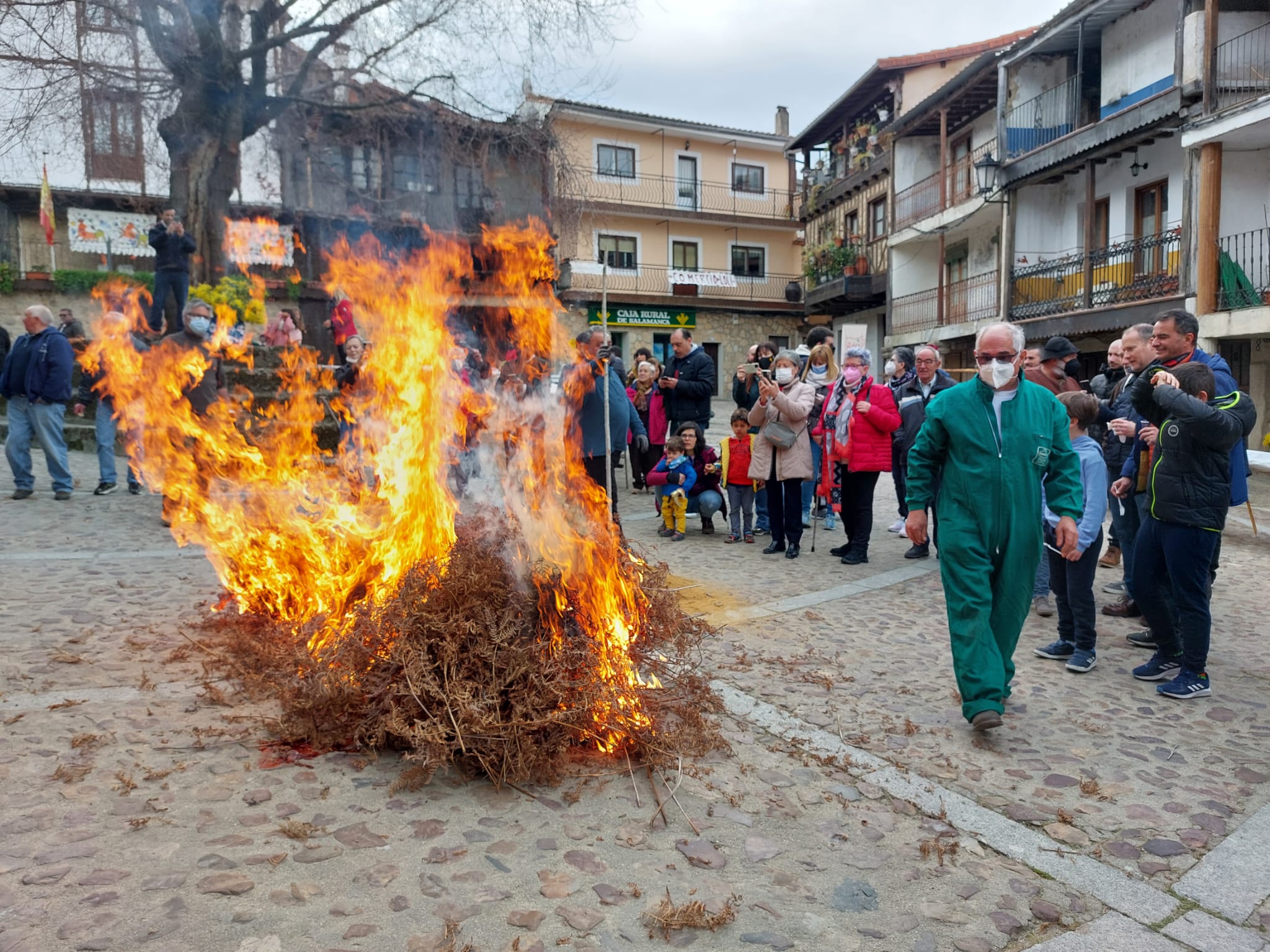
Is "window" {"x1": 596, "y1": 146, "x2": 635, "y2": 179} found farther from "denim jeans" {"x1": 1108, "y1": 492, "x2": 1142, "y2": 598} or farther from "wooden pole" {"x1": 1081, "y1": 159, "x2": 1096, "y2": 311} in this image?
"denim jeans" {"x1": 1108, "y1": 492, "x2": 1142, "y2": 598}

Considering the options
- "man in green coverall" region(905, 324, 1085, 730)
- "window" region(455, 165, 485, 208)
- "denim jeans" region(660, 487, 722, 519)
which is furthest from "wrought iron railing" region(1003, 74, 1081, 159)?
"man in green coverall" region(905, 324, 1085, 730)

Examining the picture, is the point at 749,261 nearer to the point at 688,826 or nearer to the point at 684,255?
the point at 684,255

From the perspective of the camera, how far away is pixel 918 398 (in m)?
8.48

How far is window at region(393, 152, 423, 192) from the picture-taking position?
17828mm

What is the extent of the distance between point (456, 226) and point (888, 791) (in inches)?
695

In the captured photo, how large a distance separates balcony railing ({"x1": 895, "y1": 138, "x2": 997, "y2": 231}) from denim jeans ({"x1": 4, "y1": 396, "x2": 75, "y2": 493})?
2270 centimetres

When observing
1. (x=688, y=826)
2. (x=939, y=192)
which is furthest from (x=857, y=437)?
(x=939, y=192)

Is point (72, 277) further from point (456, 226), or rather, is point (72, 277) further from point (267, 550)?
point (267, 550)

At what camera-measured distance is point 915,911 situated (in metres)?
→ 2.74

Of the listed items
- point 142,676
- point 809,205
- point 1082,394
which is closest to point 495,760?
point 142,676

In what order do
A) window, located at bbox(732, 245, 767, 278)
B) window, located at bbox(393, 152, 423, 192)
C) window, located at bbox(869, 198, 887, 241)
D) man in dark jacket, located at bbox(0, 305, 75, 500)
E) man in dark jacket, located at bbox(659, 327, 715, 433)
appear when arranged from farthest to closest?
window, located at bbox(732, 245, 767, 278), window, located at bbox(869, 198, 887, 241), window, located at bbox(393, 152, 423, 192), man in dark jacket, located at bbox(659, 327, 715, 433), man in dark jacket, located at bbox(0, 305, 75, 500)

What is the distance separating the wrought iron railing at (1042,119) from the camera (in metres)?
21.6

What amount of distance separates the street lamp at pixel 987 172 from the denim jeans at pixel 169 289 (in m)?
19.1

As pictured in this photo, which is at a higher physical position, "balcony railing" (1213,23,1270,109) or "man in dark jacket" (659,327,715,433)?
"balcony railing" (1213,23,1270,109)
